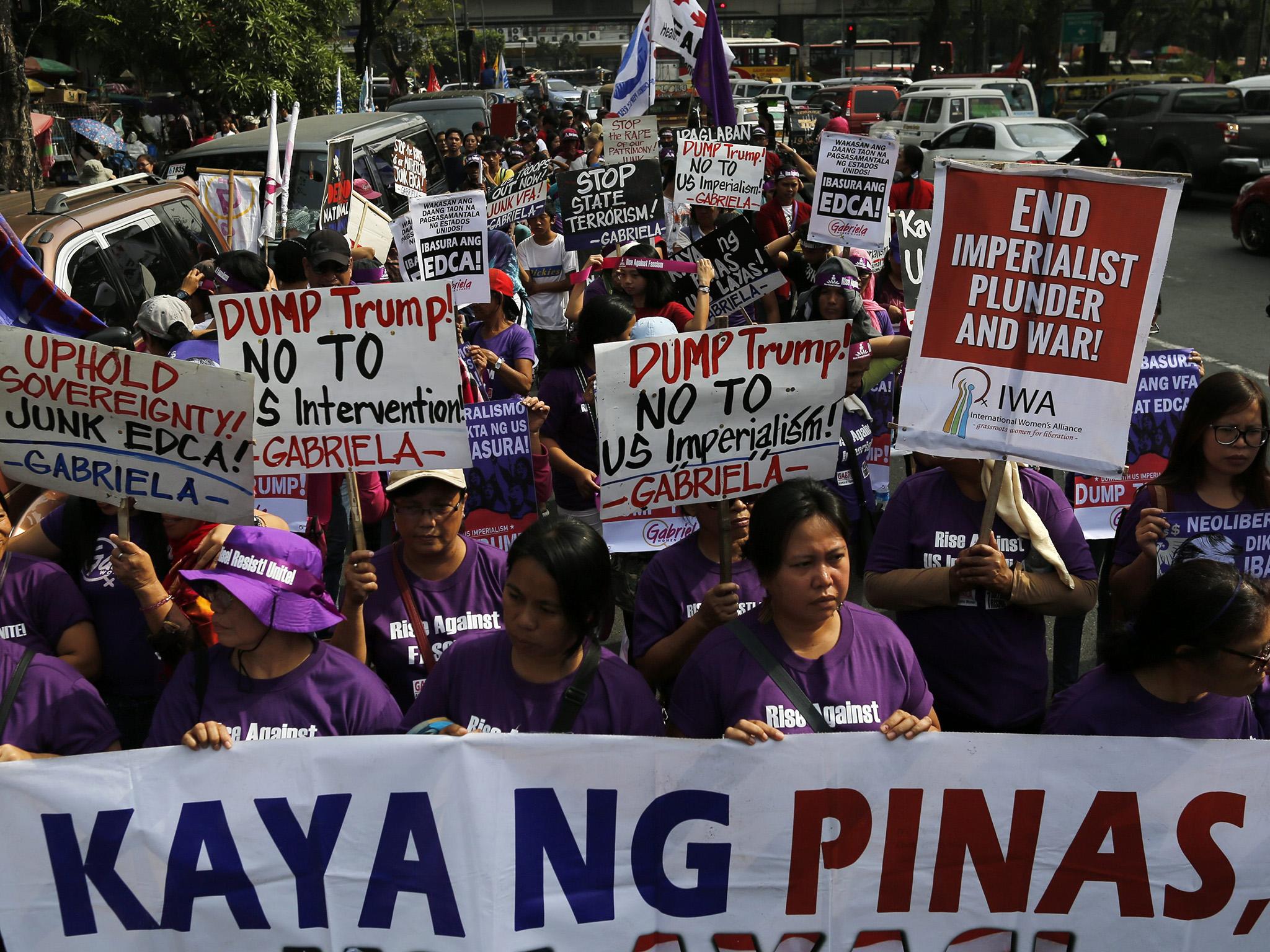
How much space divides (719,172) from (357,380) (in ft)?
20.0

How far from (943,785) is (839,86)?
36260mm

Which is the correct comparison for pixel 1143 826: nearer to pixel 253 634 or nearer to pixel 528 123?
pixel 253 634

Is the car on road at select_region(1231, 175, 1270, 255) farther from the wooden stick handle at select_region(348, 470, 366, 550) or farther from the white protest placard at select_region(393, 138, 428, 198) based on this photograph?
the wooden stick handle at select_region(348, 470, 366, 550)

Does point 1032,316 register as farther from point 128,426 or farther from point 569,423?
point 128,426

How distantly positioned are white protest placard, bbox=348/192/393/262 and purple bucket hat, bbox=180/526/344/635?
6686 millimetres

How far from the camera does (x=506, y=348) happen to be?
20.6ft

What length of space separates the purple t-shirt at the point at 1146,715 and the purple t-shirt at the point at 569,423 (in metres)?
2.76

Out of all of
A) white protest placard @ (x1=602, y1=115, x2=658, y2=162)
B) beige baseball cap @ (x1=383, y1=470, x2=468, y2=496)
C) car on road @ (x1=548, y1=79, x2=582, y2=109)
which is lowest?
beige baseball cap @ (x1=383, y1=470, x2=468, y2=496)

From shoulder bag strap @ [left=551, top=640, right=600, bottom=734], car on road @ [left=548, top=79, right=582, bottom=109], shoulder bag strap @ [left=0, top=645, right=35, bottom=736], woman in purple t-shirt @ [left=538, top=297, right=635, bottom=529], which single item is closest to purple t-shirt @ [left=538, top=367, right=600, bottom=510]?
woman in purple t-shirt @ [left=538, top=297, right=635, bottom=529]

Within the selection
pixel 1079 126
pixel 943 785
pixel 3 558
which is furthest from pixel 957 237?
pixel 1079 126

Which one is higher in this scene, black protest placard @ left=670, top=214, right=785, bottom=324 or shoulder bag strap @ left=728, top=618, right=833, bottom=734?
black protest placard @ left=670, top=214, right=785, bottom=324

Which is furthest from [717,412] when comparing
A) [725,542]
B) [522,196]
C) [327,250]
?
[522,196]

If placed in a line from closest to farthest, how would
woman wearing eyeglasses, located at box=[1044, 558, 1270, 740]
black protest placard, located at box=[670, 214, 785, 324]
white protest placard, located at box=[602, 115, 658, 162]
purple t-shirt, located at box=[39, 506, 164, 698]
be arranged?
1. woman wearing eyeglasses, located at box=[1044, 558, 1270, 740]
2. purple t-shirt, located at box=[39, 506, 164, 698]
3. black protest placard, located at box=[670, 214, 785, 324]
4. white protest placard, located at box=[602, 115, 658, 162]

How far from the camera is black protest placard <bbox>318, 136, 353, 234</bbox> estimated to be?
999 centimetres
